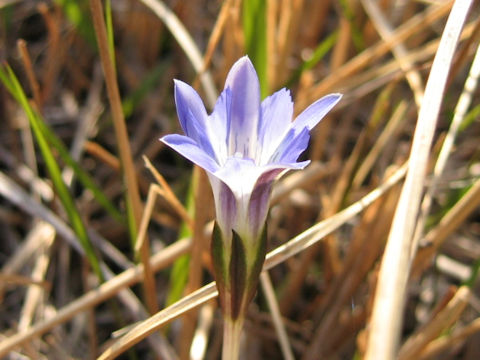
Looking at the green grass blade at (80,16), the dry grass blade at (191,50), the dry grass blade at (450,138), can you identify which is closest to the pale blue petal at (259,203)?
the dry grass blade at (450,138)

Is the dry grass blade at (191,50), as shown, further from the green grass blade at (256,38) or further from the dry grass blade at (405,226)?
the dry grass blade at (405,226)

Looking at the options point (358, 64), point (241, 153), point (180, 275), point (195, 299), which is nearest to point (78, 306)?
point (180, 275)

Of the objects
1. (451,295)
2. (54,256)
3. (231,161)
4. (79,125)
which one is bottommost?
(451,295)

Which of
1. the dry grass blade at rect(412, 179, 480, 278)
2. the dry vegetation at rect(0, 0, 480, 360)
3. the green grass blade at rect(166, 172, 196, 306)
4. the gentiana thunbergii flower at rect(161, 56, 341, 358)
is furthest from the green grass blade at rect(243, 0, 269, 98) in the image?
the gentiana thunbergii flower at rect(161, 56, 341, 358)

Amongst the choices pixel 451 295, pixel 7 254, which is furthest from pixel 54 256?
pixel 451 295

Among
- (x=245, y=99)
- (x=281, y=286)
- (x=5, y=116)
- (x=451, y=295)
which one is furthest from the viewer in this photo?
(x=5, y=116)

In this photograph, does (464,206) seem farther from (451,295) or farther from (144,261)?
(144,261)

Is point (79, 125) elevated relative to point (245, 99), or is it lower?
lower

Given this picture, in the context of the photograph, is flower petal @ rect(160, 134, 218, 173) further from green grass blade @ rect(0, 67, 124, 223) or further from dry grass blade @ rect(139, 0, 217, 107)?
dry grass blade @ rect(139, 0, 217, 107)
